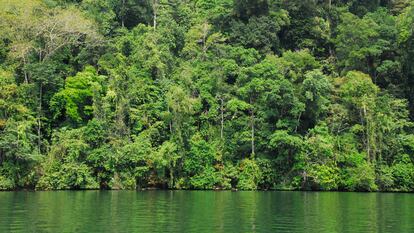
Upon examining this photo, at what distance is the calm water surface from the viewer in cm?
2036

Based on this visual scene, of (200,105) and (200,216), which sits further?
(200,105)

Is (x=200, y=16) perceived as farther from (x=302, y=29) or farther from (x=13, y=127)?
(x=13, y=127)

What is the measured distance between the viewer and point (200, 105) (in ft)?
169

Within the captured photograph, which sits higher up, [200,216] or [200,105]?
[200,105]

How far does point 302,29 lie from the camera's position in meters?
60.8

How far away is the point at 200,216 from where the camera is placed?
79.9 ft

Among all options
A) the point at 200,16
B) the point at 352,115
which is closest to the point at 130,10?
the point at 200,16

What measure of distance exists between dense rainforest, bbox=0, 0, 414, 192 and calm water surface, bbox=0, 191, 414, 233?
1444 cm

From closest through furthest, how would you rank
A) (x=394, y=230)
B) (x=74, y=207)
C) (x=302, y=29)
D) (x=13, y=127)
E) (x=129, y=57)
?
(x=394, y=230)
(x=74, y=207)
(x=13, y=127)
(x=129, y=57)
(x=302, y=29)

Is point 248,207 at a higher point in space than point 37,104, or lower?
lower

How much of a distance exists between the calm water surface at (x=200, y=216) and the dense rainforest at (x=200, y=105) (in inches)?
568

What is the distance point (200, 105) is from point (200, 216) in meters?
27.7

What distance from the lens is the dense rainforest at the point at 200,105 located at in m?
47.0

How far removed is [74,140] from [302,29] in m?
27.8
